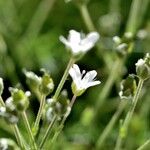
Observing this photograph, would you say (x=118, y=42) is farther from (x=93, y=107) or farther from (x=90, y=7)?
(x=90, y=7)

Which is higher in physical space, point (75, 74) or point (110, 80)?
point (110, 80)

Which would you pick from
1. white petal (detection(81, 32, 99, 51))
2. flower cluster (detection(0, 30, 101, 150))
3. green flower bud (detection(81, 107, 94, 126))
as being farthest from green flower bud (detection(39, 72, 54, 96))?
green flower bud (detection(81, 107, 94, 126))

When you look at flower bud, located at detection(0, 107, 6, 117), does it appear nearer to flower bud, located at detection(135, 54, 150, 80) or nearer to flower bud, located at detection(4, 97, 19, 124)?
flower bud, located at detection(4, 97, 19, 124)

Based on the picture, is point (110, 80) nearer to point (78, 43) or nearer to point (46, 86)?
point (78, 43)

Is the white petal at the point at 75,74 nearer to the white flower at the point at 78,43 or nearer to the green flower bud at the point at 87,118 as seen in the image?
the white flower at the point at 78,43

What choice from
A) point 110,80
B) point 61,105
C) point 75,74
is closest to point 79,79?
point 75,74

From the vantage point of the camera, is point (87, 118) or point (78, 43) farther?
point (87, 118)

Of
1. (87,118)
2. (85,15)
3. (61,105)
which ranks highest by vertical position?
(85,15)

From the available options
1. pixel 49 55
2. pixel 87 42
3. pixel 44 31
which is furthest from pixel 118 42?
pixel 44 31
